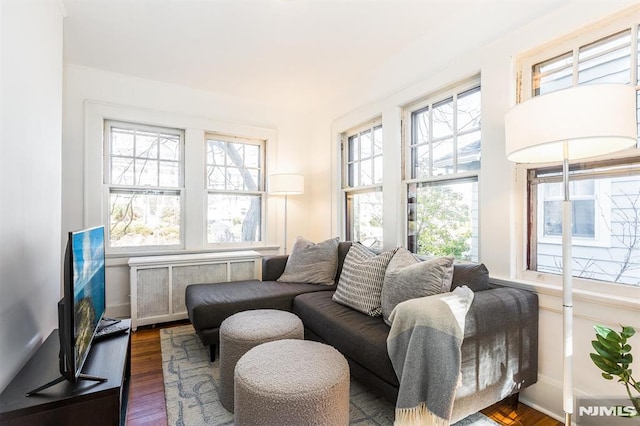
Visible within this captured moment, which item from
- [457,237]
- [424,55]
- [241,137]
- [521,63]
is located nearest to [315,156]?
[241,137]

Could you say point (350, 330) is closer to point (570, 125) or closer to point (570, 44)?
point (570, 125)

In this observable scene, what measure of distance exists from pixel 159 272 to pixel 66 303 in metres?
2.02

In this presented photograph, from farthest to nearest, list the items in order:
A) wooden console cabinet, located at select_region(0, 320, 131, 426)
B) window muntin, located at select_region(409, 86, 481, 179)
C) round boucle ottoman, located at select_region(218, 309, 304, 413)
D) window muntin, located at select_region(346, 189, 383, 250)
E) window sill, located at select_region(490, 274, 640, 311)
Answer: window muntin, located at select_region(346, 189, 383, 250) < window muntin, located at select_region(409, 86, 481, 179) < round boucle ottoman, located at select_region(218, 309, 304, 413) < window sill, located at select_region(490, 274, 640, 311) < wooden console cabinet, located at select_region(0, 320, 131, 426)

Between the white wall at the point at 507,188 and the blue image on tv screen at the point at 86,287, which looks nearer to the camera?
the blue image on tv screen at the point at 86,287

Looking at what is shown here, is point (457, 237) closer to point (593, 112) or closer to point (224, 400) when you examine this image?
point (593, 112)

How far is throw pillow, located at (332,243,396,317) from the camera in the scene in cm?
209

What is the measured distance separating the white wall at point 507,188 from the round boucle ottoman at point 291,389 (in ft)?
4.07

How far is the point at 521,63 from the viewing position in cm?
194

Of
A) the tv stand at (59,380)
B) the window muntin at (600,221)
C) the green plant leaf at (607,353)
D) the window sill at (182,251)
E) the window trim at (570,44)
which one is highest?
the window trim at (570,44)

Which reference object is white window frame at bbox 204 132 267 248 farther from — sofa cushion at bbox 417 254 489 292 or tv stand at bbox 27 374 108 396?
sofa cushion at bbox 417 254 489 292

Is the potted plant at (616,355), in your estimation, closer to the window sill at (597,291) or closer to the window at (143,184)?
the window sill at (597,291)

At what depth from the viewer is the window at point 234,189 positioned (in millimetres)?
3723

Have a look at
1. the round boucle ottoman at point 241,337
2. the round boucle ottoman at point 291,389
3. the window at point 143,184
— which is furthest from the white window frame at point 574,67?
the window at point 143,184

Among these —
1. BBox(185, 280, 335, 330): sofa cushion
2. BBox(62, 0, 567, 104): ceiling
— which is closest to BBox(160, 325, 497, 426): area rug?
BBox(185, 280, 335, 330): sofa cushion
